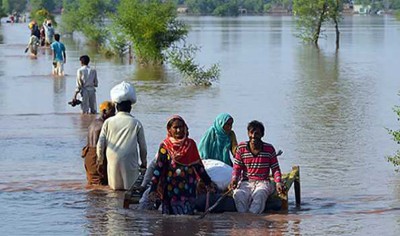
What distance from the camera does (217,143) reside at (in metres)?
10.5

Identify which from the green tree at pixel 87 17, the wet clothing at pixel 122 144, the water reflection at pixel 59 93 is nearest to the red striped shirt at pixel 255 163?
the wet clothing at pixel 122 144

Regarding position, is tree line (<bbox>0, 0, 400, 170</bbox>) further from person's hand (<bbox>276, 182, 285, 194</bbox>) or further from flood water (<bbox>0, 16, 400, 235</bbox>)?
person's hand (<bbox>276, 182, 285, 194</bbox>)

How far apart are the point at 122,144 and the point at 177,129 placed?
137cm

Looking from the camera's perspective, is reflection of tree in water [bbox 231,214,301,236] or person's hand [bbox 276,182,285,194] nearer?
reflection of tree in water [bbox 231,214,301,236]

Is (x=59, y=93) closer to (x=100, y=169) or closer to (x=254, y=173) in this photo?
(x=100, y=169)

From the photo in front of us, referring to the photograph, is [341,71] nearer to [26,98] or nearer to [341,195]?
[26,98]

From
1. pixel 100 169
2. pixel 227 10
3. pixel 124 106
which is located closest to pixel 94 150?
pixel 100 169

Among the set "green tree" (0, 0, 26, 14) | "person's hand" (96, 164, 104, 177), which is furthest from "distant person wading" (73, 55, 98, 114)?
"green tree" (0, 0, 26, 14)

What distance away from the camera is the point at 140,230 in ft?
30.8

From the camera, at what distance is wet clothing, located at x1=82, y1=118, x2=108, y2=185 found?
11270 mm

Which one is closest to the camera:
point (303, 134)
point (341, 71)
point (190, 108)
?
point (303, 134)

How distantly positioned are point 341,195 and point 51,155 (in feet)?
15.1

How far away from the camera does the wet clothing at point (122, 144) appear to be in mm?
10781

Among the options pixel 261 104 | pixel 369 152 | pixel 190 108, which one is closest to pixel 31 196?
pixel 369 152
